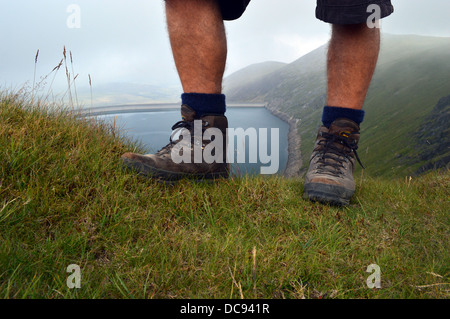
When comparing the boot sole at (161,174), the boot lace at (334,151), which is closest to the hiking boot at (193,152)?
the boot sole at (161,174)

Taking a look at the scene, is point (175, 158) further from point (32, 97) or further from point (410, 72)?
point (410, 72)

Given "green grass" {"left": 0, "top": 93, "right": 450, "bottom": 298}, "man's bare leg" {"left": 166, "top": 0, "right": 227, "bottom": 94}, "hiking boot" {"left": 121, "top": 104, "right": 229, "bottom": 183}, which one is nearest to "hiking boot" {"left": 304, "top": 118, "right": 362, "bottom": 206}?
"green grass" {"left": 0, "top": 93, "right": 450, "bottom": 298}

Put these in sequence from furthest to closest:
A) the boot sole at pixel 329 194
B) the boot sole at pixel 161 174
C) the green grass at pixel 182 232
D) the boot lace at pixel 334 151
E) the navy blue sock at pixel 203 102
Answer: the boot lace at pixel 334 151 → the navy blue sock at pixel 203 102 → the boot sole at pixel 329 194 → the boot sole at pixel 161 174 → the green grass at pixel 182 232

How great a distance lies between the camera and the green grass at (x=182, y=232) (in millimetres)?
1570

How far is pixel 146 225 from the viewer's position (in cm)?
217

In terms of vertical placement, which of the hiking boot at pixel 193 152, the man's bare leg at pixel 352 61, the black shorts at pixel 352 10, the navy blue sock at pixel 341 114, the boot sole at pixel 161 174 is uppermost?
the black shorts at pixel 352 10

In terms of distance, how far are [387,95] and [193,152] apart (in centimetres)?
11397

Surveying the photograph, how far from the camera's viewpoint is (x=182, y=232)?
2072 mm

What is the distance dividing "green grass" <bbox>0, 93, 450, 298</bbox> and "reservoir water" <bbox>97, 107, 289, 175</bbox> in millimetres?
320

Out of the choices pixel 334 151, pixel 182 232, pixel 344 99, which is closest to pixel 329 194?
pixel 334 151

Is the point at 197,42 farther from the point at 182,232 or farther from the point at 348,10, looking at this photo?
the point at 182,232

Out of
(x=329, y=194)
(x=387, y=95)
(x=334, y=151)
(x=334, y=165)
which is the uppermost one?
(x=387, y=95)

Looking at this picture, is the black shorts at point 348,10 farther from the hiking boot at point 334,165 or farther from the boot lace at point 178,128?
the boot lace at point 178,128

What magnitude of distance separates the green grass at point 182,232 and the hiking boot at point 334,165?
12 cm
